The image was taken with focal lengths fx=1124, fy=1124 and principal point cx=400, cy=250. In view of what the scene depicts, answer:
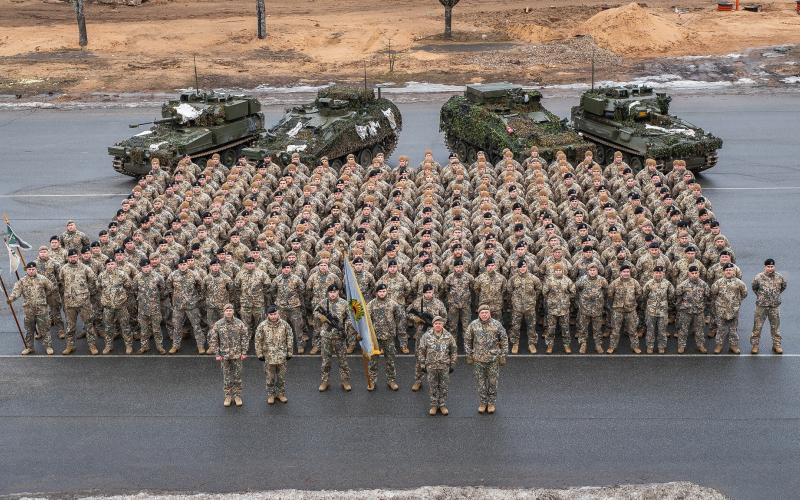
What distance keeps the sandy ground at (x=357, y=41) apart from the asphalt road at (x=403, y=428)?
21.1 m

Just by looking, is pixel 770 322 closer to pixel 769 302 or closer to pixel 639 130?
pixel 769 302

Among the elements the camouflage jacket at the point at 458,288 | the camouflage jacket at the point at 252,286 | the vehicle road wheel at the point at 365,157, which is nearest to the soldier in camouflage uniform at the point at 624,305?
the camouflage jacket at the point at 458,288

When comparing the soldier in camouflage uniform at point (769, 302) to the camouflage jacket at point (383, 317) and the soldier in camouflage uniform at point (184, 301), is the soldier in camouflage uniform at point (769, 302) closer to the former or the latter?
the camouflage jacket at point (383, 317)

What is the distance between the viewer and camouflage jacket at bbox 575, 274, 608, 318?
15.0 meters

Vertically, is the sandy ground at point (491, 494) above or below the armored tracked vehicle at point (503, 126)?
below

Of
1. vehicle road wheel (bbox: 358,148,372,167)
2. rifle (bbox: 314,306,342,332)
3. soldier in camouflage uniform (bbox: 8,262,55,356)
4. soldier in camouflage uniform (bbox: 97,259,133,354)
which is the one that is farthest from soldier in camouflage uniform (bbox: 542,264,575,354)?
vehicle road wheel (bbox: 358,148,372,167)

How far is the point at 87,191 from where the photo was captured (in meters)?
24.1

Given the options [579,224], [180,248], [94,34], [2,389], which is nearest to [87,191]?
[180,248]

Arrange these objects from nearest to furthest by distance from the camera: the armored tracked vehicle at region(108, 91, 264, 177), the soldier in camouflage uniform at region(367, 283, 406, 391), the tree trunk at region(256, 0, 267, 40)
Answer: the soldier in camouflage uniform at region(367, 283, 406, 391)
the armored tracked vehicle at region(108, 91, 264, 177)
the tree trunk at region(256, 0, 267, 40)

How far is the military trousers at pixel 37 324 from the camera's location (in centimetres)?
1537

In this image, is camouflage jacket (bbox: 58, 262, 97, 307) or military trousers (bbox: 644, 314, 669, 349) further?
camouflage jacket (bbox: 58, 262, 97, 307)

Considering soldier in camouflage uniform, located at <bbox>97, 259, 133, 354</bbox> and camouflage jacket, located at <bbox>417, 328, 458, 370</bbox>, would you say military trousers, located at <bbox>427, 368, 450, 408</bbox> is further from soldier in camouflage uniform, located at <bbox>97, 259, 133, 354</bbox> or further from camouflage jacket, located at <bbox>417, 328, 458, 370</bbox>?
soldier in camouflage uniform, located at <bbox>97, 259, 133, 354</bbox>

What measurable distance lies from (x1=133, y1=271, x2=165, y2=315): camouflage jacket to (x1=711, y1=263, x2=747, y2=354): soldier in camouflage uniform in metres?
7.45

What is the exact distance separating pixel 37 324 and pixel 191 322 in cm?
212
